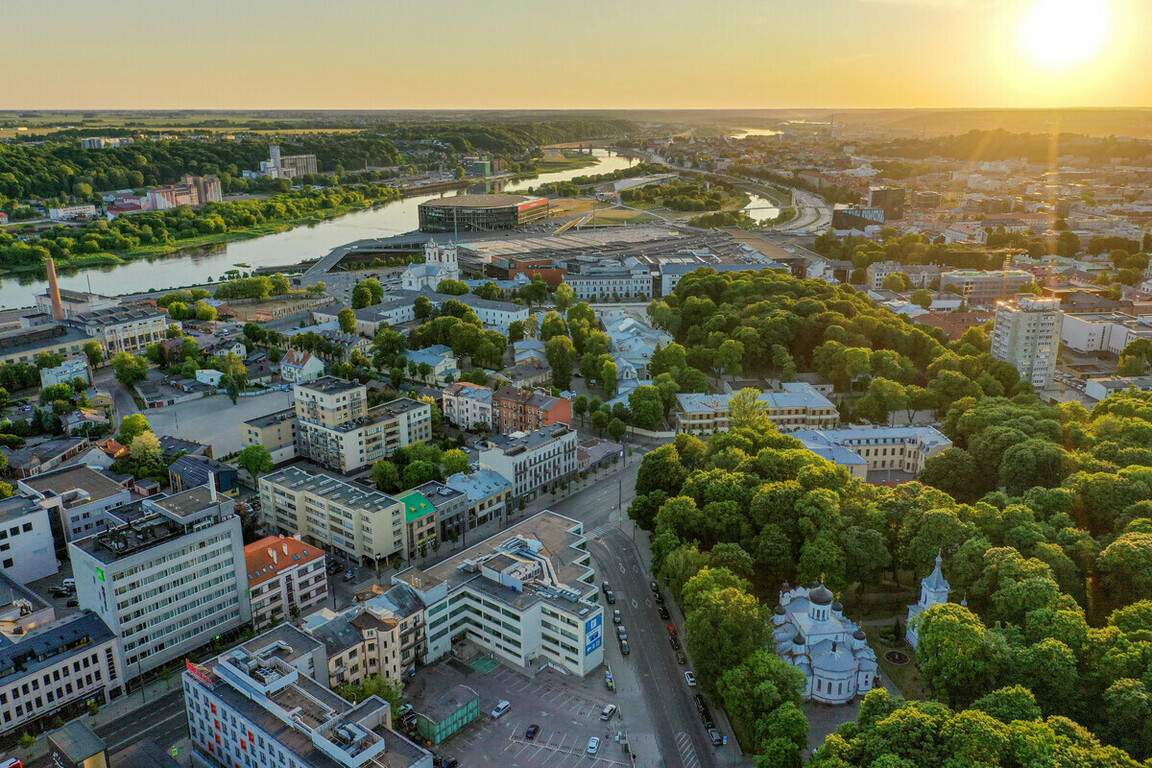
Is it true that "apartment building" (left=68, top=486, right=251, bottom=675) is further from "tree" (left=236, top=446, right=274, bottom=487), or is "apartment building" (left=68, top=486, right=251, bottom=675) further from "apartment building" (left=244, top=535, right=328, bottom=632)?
"tree" (left=236, top=446, right=274, bottom=487)

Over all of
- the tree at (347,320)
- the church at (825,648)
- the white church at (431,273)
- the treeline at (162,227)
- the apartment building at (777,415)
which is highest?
the treeline at (162,227)

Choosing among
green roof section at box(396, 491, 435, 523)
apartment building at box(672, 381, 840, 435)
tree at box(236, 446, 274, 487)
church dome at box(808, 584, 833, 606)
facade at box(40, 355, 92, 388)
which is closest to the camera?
church dome at box(808, 584, 833, 606)

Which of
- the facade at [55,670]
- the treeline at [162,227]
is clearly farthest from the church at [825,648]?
the treeline at [162,227]

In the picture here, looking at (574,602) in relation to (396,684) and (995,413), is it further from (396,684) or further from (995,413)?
(995,413)

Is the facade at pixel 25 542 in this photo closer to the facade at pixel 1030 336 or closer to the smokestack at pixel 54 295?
the smokestack at pixel 54 295

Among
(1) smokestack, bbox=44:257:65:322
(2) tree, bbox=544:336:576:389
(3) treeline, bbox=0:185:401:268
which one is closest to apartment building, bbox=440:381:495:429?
(2) tree, bbox=544:336:576:389

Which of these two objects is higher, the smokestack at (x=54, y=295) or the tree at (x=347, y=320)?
the smokestack at (x=54, y=295)

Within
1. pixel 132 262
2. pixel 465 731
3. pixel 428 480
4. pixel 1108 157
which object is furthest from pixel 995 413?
pixel 1108 157
